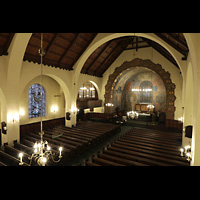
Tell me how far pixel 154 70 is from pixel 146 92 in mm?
5936

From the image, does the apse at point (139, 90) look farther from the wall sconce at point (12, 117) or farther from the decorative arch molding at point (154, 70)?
the wall sconce at point (12, 117)

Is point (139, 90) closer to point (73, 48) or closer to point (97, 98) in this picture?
point (97, 98)

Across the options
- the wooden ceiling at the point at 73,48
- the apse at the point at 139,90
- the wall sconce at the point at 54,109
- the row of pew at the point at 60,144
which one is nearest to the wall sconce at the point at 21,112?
the row of pew at the point at 60,144

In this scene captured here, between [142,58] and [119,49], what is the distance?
2.76 metres

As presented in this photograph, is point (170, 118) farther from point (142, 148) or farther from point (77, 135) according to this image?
point (77, 135)

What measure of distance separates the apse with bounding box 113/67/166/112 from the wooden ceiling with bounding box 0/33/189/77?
3.47 metres

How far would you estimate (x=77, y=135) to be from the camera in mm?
10289

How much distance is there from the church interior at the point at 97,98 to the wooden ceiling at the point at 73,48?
0.06m

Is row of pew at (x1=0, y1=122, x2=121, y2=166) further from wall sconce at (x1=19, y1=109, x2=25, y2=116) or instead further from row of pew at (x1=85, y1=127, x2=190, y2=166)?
wall sconce at (x1=19, y1=109, x2=25, y2=116)

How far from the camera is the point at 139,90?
67.0ft

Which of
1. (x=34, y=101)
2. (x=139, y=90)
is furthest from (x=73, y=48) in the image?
(x=139, y=90)

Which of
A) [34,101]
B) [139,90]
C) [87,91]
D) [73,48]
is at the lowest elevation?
[34,101]

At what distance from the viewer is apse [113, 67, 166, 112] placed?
60.0 feet
